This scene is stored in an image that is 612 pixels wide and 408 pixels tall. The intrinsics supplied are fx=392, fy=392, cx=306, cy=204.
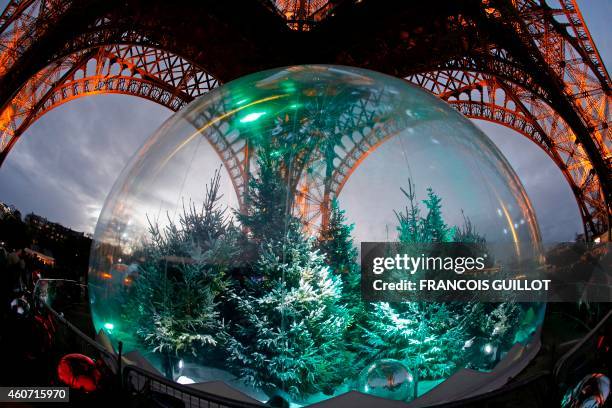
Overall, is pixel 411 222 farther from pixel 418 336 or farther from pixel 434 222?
pixel 418 336

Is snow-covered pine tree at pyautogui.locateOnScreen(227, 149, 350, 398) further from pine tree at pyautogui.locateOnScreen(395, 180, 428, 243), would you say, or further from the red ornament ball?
the red ornament ball

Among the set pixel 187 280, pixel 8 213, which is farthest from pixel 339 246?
pixel 8 213

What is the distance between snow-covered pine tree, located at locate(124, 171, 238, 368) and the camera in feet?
9.55

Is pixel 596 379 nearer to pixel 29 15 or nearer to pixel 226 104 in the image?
Result: pixel 226 104

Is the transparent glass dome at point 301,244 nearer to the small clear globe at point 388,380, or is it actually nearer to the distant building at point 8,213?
the small clear globe at point 388,380

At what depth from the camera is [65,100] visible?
22984 millimetres

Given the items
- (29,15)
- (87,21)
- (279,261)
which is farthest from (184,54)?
(279,261)

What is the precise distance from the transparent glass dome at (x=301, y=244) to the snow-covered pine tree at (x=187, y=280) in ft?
0.03

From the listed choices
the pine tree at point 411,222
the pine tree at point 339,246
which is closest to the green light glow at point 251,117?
the pine tree at point 339,246

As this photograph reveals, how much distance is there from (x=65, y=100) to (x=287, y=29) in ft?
51.6

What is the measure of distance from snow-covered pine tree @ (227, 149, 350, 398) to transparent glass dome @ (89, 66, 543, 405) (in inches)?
0.4

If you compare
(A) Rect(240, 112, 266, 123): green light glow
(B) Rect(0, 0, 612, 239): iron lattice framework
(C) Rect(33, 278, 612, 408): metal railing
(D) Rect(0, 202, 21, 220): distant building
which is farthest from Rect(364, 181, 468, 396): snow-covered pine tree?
(B) Rect(0, 0, 612, 239): iron lattice framework

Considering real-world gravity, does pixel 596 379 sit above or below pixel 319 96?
below

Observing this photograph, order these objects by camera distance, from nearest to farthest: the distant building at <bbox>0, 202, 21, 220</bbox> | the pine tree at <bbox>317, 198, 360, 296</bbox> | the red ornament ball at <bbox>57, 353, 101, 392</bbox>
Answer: the red ornament ball at <bbox>57, 353, 101, 392</bbox> < the pine tree at <bbox>317, 198, 360, 296</bbox> < the distant building at <bbox>0, 202, 21, 220</bbox>
